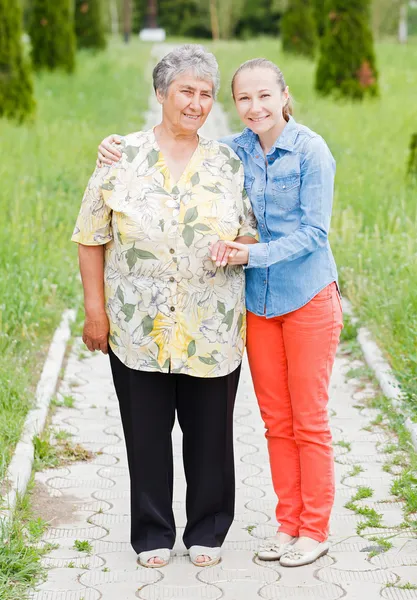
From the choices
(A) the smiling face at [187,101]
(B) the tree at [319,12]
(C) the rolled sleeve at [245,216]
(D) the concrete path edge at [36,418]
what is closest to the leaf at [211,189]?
(C) the rolled sleeve at [245,216]

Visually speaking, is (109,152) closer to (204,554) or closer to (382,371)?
(204,554)

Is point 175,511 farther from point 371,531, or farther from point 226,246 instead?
point 226,246

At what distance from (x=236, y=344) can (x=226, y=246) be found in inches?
17.3

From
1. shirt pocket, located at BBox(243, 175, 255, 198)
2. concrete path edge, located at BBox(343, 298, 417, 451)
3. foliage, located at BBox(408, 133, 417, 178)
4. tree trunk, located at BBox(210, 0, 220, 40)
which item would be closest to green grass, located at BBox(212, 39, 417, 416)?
concrete path edge, located at BBox(343, 298, 417, 451)

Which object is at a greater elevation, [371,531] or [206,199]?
[206,199]

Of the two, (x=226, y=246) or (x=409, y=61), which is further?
(x=409, y=61)

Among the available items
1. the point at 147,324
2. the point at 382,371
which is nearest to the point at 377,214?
the point at 382,371

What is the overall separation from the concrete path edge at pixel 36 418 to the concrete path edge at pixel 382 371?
188cm

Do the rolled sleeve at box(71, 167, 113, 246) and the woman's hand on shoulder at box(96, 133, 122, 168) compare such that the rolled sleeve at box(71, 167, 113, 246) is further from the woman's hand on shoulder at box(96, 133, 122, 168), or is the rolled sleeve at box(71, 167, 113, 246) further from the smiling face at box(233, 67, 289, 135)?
the smiling face at box(233, 67, 289, 135)

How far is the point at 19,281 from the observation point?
23.6 ft

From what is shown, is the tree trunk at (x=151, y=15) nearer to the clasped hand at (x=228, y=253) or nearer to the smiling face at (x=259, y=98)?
the smiling face at (x=259, y=98)

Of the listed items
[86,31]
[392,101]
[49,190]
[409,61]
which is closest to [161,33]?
[86,31]

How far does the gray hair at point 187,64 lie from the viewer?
3.66 meters

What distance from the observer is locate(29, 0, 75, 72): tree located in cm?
2089
